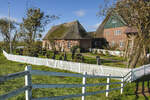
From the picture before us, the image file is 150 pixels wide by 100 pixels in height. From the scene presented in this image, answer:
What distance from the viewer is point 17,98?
4461 mm

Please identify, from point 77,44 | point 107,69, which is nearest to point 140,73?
point 107,69

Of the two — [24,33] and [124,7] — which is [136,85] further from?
[24,33]

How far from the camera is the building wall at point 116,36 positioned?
2827 cm

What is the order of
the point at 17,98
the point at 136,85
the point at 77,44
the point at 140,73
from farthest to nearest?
1. the point at 77,44
2. the point at 140,73
3. the point at 136,85
4. the point at 17,98

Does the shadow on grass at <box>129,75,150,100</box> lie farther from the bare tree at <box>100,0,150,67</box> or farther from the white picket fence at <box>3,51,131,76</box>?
the bare tree at <box>100,0,150,67</box>

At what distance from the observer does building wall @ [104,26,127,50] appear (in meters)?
28.3

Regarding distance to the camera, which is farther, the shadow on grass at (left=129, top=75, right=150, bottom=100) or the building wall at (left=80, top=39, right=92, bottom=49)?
the building wall at (left=80, top=39, right=92, bottom=49)

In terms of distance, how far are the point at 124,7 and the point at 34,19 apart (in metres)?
11.3

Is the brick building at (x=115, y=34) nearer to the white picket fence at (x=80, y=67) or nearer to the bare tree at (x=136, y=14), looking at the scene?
the bare tree at (x=136, y=14)

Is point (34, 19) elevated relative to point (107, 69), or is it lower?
elevated

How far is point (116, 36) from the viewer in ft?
97.9

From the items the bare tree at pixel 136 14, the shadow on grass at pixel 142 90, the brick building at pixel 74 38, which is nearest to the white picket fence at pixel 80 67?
the shadow on grass at pixel 142 90

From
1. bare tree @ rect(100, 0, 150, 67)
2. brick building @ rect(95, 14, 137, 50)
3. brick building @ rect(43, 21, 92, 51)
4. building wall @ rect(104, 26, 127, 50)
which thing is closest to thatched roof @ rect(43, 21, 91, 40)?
brick building @ rect(43, 21, 92, 51)

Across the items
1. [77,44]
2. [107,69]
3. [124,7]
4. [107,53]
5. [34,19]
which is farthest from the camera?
[77,44]
